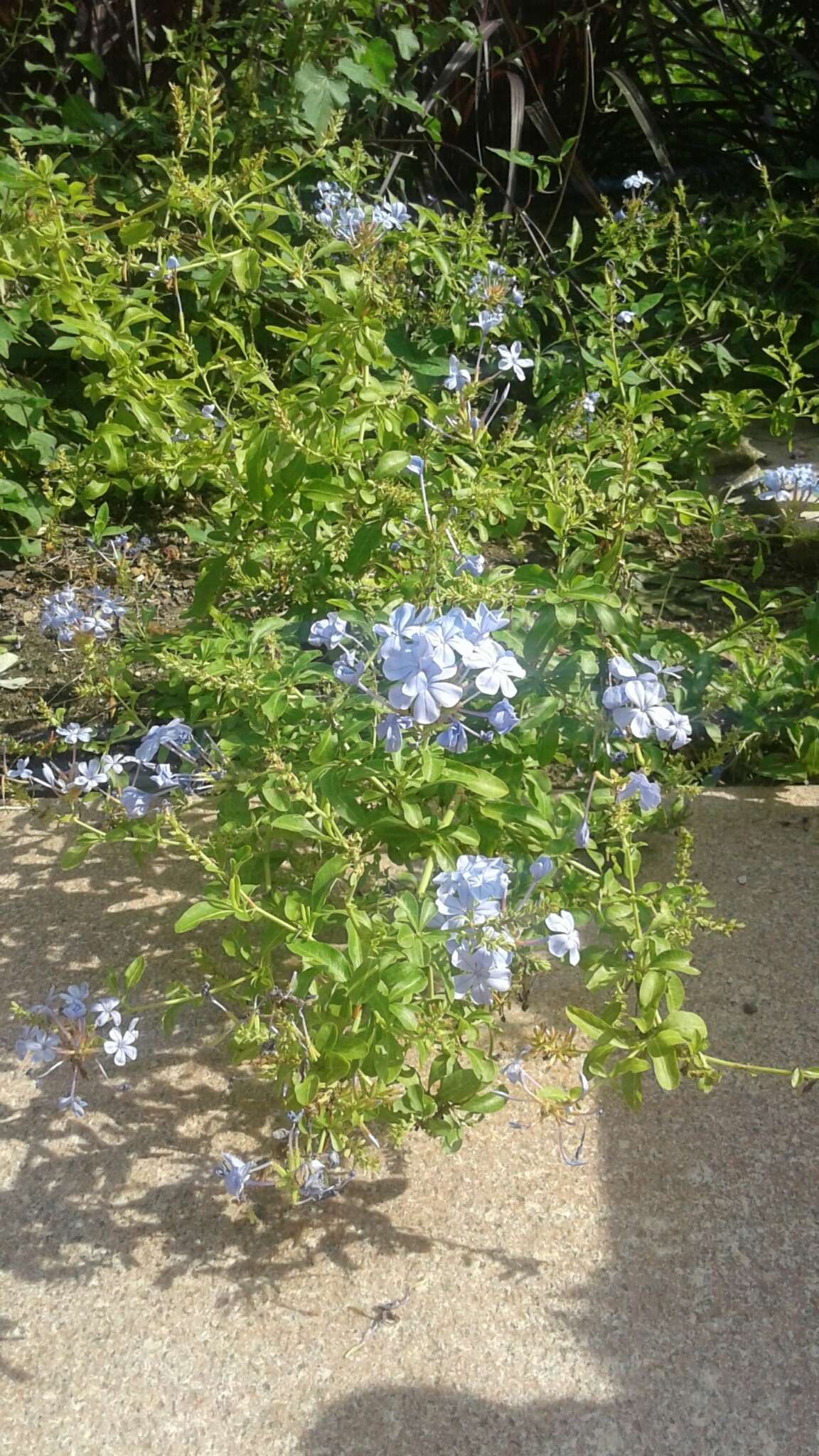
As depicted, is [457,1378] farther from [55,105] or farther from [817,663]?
[55,105]

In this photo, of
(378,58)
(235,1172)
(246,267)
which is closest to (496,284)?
(246,267)

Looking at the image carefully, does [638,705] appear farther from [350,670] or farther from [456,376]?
[456,376]

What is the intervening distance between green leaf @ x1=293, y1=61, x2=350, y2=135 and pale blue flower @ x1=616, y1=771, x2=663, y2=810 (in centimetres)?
254

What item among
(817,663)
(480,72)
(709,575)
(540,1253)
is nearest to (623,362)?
(709,575)

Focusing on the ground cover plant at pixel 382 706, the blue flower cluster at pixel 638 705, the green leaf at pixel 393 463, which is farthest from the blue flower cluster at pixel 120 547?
the blue flower cluster at pixel 638 705

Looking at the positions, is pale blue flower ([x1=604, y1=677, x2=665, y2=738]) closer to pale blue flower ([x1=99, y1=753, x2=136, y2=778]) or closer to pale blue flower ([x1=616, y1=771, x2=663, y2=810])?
pale blue flower ([x1=616, y1=771, x2=663, y2=810])

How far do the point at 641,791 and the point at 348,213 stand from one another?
1663mm

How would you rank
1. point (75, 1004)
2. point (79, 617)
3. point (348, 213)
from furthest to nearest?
1. point (348, 213)
2. point (79, 617)
3. point (75, 1004)

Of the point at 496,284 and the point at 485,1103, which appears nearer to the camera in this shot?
the point at 485,1103

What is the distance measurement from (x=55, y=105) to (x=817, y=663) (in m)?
2.93

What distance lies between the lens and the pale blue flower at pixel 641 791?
1570 mm

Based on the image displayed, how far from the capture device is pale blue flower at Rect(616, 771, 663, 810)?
5.15 ft

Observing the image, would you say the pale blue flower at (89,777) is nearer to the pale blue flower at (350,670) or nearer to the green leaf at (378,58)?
the pale blue flower at (350,670)

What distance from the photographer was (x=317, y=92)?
3.35 metres
